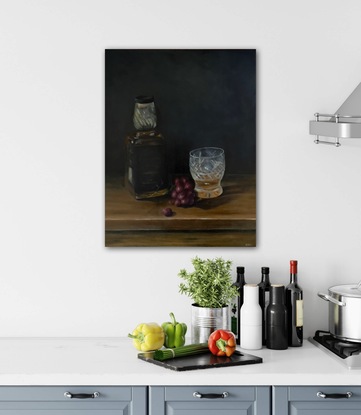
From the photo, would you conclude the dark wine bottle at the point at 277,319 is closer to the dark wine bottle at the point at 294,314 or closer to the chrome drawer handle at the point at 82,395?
the dark wine bottle at the point at 294,314

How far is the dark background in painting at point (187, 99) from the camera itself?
3.60m

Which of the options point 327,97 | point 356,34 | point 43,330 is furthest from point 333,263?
point 43,330

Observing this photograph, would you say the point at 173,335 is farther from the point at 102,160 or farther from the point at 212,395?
the point at 102,160

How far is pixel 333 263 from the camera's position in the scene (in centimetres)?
366

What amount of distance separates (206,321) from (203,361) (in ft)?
0.79

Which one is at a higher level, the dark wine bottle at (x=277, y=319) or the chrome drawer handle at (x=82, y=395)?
the dark wine bottle at (x=277, y=319)

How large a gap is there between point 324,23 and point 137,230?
1.17 metres

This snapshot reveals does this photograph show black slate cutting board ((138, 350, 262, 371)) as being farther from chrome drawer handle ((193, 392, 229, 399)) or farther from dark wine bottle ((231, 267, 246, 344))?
dark wine bottle ((231, 267, 246, 344))

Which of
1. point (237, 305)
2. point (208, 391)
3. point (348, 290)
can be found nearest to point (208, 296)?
point (237, 305)

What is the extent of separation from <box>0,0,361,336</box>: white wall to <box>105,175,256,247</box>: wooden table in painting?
0.04 meters

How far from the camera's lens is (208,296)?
340cm

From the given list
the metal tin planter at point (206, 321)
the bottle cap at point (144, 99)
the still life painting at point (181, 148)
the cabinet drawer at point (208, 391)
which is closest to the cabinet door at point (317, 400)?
the cabinet drawer at point (208, 391)

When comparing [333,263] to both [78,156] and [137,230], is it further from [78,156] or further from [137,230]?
[78,156]

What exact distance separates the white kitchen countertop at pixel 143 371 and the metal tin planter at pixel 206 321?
0.19 meters
